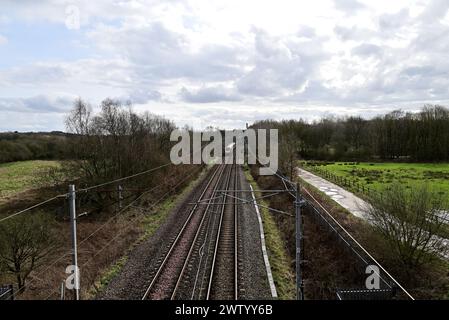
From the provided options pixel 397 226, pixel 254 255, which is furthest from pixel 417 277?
pixel 254 255

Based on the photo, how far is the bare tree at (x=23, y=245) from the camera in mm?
18203

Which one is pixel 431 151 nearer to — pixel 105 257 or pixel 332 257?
pixel 332 257

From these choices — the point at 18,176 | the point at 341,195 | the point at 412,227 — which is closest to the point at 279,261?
the point at 412,227

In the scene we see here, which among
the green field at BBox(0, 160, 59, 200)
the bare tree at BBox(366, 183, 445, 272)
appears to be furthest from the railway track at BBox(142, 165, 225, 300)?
the green field at BBox(0, 160, 59, 200)

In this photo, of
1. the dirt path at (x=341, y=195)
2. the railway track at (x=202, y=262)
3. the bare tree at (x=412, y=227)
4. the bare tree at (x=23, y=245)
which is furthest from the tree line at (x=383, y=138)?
the bare tree at (x=23, y=245)

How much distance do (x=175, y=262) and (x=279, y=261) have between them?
16.8ft

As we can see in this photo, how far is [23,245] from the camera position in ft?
61.4

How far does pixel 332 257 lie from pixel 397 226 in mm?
3585

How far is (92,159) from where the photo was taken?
33.8 m

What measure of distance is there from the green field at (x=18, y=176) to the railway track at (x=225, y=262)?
54.9 feet

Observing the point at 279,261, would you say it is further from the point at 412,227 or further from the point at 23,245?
the point at 23,245

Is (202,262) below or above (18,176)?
below
